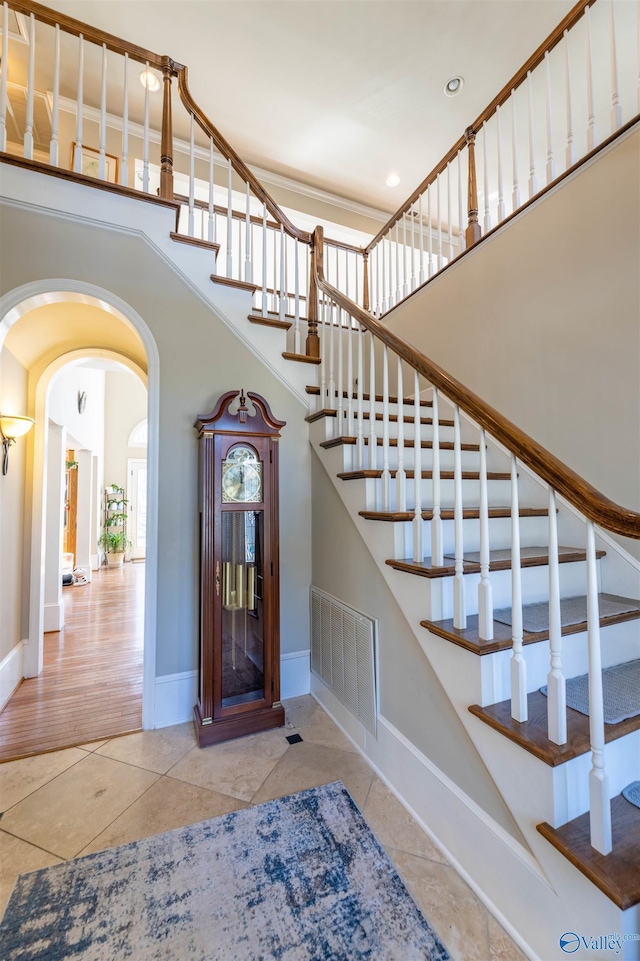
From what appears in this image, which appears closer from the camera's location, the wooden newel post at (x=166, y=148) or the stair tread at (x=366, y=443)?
the stair tread at (x=366, y=443)

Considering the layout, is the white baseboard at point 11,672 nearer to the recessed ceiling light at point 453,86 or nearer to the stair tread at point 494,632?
the stair tread at point 494,632

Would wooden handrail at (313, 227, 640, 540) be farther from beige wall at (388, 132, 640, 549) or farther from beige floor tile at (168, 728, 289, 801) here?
beige floor tile at (168, 728, 289, 801)

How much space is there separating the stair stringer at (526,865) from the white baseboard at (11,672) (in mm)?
2663

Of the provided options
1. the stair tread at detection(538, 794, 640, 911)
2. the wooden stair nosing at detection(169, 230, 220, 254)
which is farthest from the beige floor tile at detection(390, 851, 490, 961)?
the wooden stair nosing at detection(169, 230, 220, 254)

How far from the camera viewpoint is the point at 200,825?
164 cm

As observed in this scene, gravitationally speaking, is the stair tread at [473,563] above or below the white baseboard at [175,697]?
above

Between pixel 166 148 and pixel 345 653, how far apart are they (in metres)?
3.39

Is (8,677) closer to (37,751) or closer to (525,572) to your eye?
(37,751)

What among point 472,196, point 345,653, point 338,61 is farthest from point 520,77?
point 345,653

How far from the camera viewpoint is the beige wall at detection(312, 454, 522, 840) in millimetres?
1438

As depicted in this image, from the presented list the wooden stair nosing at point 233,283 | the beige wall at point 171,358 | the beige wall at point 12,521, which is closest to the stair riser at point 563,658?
the beige wall at point 171,358

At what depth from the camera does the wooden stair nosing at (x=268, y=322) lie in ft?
8.68

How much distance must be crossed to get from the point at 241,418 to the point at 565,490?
1705mm

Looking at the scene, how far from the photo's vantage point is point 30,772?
1975mm
